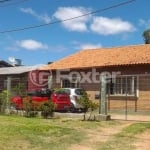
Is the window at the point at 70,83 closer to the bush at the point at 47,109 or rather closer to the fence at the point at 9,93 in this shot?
the fence at the point at 9,93

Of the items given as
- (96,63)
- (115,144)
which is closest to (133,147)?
(115,144)

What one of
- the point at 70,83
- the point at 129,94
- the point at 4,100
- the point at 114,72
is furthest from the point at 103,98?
the point at 70,83

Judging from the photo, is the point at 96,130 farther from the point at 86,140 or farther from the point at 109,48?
the point at 109,48

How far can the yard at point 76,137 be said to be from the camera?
1145 cm

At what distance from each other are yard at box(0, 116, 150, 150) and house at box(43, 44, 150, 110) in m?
8.87

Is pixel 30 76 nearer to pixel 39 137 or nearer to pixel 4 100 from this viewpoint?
pixel 4 100

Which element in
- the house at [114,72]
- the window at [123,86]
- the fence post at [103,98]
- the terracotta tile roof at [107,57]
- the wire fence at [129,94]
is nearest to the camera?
the fence post at [103,98]

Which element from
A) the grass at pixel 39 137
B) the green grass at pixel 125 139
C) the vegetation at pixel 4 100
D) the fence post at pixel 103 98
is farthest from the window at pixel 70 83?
the grass at pixel 39 137

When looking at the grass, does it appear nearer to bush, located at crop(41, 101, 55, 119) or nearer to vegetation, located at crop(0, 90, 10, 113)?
bush, located at crop(41, 101, 55, 119)

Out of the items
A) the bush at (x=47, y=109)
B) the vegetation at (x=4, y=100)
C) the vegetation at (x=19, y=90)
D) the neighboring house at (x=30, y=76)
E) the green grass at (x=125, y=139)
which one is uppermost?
the neighboring house at (x=30, y=76)

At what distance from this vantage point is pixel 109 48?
1223 inches

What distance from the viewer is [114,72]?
26.6 metres

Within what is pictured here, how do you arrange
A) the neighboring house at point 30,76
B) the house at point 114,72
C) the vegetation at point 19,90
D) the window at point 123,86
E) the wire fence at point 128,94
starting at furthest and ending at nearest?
the neighboring house at point 30,76 < the window at point 123,86 < the house at point 114,72 < the wire fence at point 128,94 < the vegetation at point 19,90

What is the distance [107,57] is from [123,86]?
133 inches
